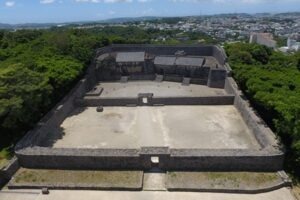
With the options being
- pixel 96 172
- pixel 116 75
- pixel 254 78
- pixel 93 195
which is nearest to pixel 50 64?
pixel 116 75

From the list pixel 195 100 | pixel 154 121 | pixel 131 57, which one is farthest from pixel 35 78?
pixel 131 57

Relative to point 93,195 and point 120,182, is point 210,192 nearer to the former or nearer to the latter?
point 120,182

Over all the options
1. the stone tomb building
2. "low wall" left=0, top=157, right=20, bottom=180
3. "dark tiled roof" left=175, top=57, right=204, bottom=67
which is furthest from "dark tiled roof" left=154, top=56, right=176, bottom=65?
"low wall" left=0, top=157, right=20, bottom=180

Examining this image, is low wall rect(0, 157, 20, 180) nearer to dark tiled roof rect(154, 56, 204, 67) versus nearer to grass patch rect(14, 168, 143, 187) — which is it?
grass patch rect(14, 168, 143, 187)

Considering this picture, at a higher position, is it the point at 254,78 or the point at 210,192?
the point at 254,78

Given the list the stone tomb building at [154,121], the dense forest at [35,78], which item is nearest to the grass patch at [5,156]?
the dense forest at [35,78]
